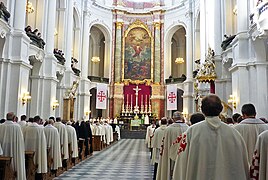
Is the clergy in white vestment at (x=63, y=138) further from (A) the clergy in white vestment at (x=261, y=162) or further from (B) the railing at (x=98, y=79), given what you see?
(B) the railing at (x=98, y=79)

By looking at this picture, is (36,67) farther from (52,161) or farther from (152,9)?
(152,9)

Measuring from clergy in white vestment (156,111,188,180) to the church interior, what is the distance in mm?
1699

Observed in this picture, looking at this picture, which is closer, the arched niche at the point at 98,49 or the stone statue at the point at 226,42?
the stone statue at the point at 226,42

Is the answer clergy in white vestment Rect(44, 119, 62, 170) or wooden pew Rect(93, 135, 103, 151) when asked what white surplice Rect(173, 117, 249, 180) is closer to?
clergy in white vestment Rect(44, 119, 62, 170)

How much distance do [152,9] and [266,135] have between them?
3002 cm

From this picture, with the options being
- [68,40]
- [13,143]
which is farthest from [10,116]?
[68,40]

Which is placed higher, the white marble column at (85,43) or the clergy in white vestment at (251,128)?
the white marble column at (85,43)

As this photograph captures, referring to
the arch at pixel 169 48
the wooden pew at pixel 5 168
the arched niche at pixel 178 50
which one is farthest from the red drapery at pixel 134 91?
the wooden pew at pixel 5 168

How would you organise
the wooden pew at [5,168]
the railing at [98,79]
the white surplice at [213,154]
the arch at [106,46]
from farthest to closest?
the arch at [106,46]
the railing at [98,79]
the wooden pew at [5,168]
the white surplice at [213,154]

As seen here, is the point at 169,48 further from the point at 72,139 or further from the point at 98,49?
the point at 72,139

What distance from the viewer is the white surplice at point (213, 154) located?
278cm

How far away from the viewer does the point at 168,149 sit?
6.10m

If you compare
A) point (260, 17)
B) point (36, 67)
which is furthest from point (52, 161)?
point (36, 67)

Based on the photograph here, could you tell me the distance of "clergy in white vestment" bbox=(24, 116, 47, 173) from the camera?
7.57 m
